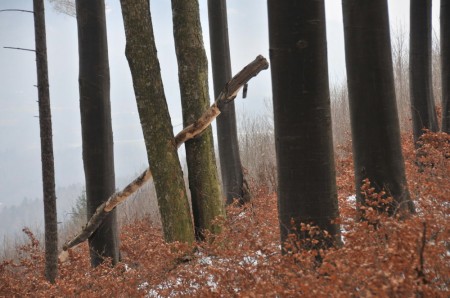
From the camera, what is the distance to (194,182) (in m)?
7.16

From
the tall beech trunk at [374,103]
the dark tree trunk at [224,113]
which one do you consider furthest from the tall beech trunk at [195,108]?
the dark tree trunk at [224,113]

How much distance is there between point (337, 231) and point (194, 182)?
2887 mm

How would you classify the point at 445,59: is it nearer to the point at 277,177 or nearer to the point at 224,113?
the point at 224,113

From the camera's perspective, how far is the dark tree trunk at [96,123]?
8.24 meters

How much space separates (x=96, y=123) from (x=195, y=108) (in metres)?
1.94

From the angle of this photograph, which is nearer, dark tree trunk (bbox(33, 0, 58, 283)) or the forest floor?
the forest floor

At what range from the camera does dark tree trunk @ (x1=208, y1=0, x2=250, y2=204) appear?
11.4 meters

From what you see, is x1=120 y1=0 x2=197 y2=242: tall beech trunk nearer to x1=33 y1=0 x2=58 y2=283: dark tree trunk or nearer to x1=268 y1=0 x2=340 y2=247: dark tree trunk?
x1=33 y1=0 x2=58 y2=283: dark tree trunk

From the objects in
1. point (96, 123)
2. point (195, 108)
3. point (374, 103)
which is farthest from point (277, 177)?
point (96, 123)

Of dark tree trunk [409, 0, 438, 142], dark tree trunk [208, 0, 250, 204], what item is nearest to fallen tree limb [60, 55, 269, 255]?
dark tree trunk [208, 0, 250, 204]

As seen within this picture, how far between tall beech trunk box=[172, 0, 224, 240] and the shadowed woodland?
2 cm

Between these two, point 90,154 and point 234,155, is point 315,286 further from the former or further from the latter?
point 234,155

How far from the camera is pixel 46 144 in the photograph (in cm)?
785

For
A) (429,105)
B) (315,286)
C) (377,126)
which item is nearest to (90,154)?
(377,126)
